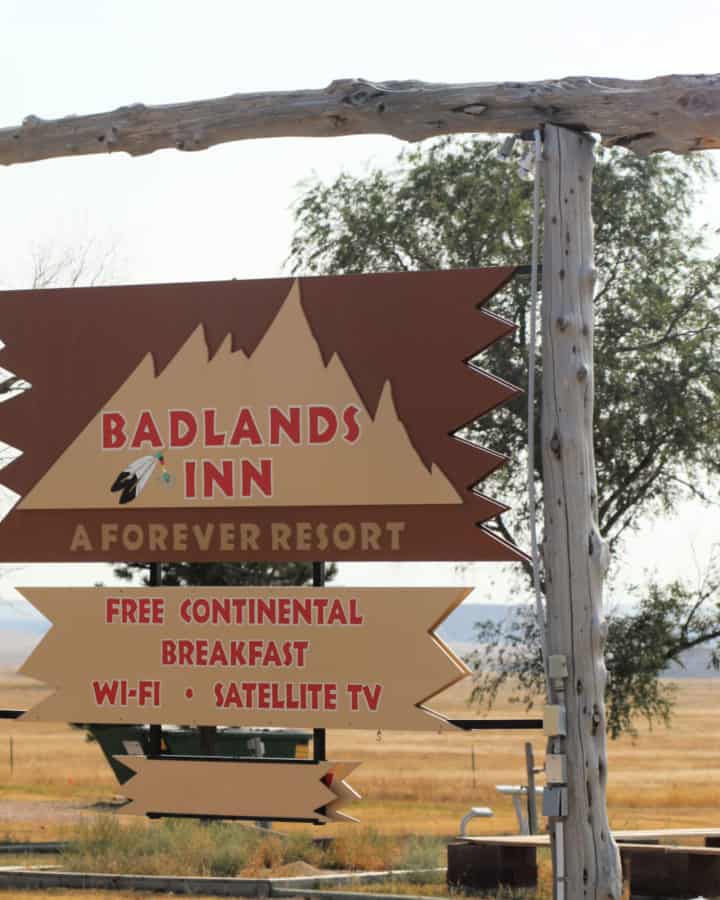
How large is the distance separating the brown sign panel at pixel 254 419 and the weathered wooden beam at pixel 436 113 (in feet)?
2.91

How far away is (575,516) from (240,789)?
260cm

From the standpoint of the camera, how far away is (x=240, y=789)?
9664 millimetres

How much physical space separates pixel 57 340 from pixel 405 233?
9.88 meters

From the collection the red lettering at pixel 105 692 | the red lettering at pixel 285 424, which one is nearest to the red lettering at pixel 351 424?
the red lettering at pixel 285 424

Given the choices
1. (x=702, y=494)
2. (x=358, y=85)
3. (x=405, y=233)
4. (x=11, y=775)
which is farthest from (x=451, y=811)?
(x=358, y=85)

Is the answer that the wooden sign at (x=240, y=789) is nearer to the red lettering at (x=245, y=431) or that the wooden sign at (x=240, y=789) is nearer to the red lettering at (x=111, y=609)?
the red lettering at (x=111, y=609)

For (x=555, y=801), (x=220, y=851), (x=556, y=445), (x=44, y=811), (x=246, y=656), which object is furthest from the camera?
(x=44, y=811)

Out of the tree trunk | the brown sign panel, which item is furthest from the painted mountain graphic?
the tree trunk

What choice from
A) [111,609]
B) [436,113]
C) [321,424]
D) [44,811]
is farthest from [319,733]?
[44,811]

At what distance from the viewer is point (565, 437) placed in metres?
9.08

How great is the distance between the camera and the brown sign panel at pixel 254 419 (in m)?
9.54

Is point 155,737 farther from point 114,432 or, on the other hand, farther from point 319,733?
point 114,432

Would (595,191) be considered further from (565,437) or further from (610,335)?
(565,437)

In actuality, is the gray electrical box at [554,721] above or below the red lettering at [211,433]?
below
